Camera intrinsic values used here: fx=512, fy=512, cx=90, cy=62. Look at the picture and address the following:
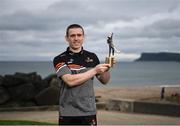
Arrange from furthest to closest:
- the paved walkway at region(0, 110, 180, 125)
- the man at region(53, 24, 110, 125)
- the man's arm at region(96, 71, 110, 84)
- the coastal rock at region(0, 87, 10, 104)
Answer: the coastal rock at region(0, 87, 10, 104)
the paved walkway at region(0, 110, 180, 125)
the man's arm at region(96, 71, 110, 84)
the man at region(53, 24, 110, 125)

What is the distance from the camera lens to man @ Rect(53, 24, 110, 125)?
465 centimetres

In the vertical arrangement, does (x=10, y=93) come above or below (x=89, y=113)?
below

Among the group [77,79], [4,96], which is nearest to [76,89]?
[77,79]

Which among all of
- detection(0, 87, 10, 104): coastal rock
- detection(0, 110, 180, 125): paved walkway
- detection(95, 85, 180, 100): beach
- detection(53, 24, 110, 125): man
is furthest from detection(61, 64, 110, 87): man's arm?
detection(95, 85, 180, 100): beach

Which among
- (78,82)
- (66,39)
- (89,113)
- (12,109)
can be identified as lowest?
(12,109)

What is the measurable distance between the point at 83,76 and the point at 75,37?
391mm

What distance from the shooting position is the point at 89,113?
470 cm

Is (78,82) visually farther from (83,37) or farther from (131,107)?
(131,107)

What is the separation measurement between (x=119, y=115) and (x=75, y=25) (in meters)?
9.63

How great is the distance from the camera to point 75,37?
474 cm

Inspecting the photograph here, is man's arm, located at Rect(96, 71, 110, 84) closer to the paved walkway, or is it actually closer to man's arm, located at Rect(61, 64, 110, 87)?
man's arm, located at Rect(61, 64, 110, 87)

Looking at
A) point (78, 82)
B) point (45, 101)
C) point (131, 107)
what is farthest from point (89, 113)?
point (45, 101)

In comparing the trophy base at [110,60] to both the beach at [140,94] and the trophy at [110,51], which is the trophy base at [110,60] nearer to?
the trophy at [110,51]

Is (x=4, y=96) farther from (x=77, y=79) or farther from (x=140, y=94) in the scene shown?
(x=77, y=79)
